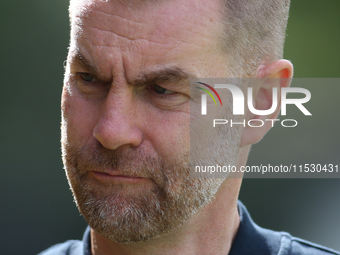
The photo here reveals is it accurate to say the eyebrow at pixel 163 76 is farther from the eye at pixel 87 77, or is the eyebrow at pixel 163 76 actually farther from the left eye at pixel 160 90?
the eye at pixel 87 77

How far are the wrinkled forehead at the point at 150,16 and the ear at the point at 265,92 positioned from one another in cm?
37

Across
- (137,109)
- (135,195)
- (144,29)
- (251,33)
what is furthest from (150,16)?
(135,195)

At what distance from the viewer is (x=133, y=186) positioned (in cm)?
150

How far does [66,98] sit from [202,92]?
53 centimetres

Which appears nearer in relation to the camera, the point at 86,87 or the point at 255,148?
the point at 86,87

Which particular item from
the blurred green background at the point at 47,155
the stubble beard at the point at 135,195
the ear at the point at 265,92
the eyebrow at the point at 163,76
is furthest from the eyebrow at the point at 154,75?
the blurred green background at the point at 47,155

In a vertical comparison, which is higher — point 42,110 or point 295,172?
point 42,110

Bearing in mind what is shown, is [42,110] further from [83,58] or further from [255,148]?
[83,58]

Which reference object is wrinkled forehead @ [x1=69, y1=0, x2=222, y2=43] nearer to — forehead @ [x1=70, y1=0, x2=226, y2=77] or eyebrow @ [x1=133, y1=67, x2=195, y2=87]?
forehead @ [x1=70, y1=0, x2=226, y2=77]

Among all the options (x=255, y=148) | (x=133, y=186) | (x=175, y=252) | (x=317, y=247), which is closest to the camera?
(x=133, y=186)

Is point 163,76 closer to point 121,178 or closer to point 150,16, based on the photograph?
point 150,16

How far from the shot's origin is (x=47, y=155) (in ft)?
13.7

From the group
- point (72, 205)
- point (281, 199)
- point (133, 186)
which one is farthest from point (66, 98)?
point (281, 199)

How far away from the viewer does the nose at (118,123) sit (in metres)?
1.43
